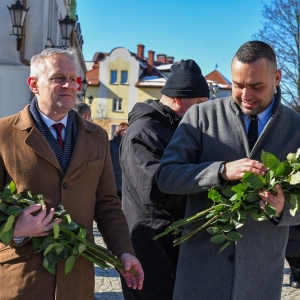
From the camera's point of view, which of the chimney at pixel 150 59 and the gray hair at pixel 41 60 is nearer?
the gray hair at pixel 41 60

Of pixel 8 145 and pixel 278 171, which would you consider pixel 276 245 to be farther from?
pixel 8 145

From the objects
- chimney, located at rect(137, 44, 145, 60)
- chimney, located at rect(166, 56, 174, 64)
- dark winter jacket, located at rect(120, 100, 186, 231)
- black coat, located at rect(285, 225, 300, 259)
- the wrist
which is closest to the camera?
the wrist

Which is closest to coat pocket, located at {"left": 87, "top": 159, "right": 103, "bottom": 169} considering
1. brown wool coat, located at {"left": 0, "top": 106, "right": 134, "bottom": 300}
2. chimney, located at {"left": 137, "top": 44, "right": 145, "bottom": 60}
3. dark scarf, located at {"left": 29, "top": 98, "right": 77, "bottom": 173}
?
brown wool coat, located at {"left": 0, "top": 106, "right": 134, "bottom": 300}

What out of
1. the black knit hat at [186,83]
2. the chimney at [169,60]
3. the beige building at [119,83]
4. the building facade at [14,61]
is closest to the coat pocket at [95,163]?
the black knit hat at [186,83]

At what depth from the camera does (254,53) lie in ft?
10.6

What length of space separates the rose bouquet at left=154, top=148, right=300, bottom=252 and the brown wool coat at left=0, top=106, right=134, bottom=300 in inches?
20.3

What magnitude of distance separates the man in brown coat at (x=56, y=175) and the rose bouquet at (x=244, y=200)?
473 mm

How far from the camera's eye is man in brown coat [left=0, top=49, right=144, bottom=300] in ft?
10.3

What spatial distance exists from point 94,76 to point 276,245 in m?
61.0

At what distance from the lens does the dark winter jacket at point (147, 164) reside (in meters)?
3.80

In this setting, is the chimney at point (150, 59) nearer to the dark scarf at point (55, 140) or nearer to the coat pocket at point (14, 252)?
the dark scarf at point (55, 140)

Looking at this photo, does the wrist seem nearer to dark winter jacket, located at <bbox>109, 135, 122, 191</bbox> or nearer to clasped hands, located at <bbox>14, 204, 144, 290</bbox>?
clasped hands, located at <bbox>14, 204, 144, 290</bbox>

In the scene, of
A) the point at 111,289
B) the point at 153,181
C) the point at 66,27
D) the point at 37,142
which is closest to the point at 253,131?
the point at 153,181

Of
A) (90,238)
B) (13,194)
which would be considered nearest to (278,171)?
(90,238)
